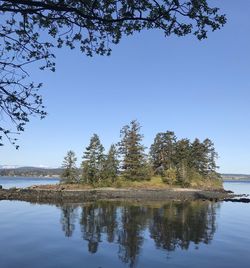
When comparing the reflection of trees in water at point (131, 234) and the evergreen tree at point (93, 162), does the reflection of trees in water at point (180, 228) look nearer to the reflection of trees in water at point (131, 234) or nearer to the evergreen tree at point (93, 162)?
the reflection of trees in water at point (131, 234)

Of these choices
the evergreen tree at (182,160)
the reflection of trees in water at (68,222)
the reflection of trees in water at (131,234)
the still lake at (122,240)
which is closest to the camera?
the still lake at (122,240)

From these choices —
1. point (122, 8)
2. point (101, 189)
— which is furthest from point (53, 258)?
point (101, 189)

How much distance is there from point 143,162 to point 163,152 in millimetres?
13959

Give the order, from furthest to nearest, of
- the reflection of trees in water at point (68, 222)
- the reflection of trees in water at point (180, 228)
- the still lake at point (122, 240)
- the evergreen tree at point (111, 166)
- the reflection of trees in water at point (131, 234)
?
the evergreen tree at point (111, 166)
the reflection of trees in water at point (68, 222)
the reflection of trees in water at point (180, 228)
the reflection of trees in water at point (131, 234)
the still lake at point (122, 240)

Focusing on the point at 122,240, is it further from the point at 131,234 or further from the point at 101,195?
the point at 101,195

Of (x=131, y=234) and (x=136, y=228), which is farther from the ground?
(x=136, y=228)

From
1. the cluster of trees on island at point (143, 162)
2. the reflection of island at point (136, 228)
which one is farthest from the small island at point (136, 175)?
the reflection of island at point (136, 228)

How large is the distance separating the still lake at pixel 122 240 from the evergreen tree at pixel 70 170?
147ft

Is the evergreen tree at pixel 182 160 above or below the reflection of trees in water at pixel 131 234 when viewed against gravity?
above

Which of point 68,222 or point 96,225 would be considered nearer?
point 96,225

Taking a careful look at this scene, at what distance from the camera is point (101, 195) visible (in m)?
87.1

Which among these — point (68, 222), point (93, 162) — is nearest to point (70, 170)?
point (93, 162)

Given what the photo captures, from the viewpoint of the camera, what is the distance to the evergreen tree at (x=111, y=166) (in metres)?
99.9

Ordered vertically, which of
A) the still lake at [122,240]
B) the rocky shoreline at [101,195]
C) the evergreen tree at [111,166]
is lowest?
the still lake at [122,240]
